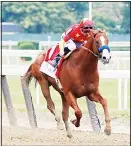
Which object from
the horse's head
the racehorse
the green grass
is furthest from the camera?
the green grass

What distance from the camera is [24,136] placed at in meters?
8.99

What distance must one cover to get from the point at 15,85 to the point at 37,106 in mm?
5237

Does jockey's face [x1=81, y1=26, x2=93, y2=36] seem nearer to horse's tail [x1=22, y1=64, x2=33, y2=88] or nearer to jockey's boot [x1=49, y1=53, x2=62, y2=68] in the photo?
jockey's boot [x1=49, y1=53, x2=62, y2=68]

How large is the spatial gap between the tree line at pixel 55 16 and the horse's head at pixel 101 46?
24.6m

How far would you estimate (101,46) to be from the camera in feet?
26.6

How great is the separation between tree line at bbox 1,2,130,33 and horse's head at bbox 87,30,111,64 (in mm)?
24559

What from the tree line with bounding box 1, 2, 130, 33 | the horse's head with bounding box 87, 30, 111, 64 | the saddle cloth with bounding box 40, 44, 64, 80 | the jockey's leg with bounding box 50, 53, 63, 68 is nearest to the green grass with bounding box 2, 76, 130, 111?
the saddle cloth with bounding box 40, 44, 64, 80

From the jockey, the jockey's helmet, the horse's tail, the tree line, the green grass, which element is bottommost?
the green grass

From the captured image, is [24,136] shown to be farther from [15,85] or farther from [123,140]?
[15,85]

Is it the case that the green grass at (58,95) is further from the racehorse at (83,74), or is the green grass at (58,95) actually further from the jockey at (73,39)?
the racehorse at (83,74)

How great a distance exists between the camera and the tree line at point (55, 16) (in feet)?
111

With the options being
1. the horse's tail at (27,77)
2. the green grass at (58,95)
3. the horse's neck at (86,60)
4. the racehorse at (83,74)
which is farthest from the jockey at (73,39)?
the green grass at (58,95)

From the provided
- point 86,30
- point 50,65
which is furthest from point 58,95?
point 86,30

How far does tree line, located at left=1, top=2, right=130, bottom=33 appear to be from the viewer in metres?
33.9
